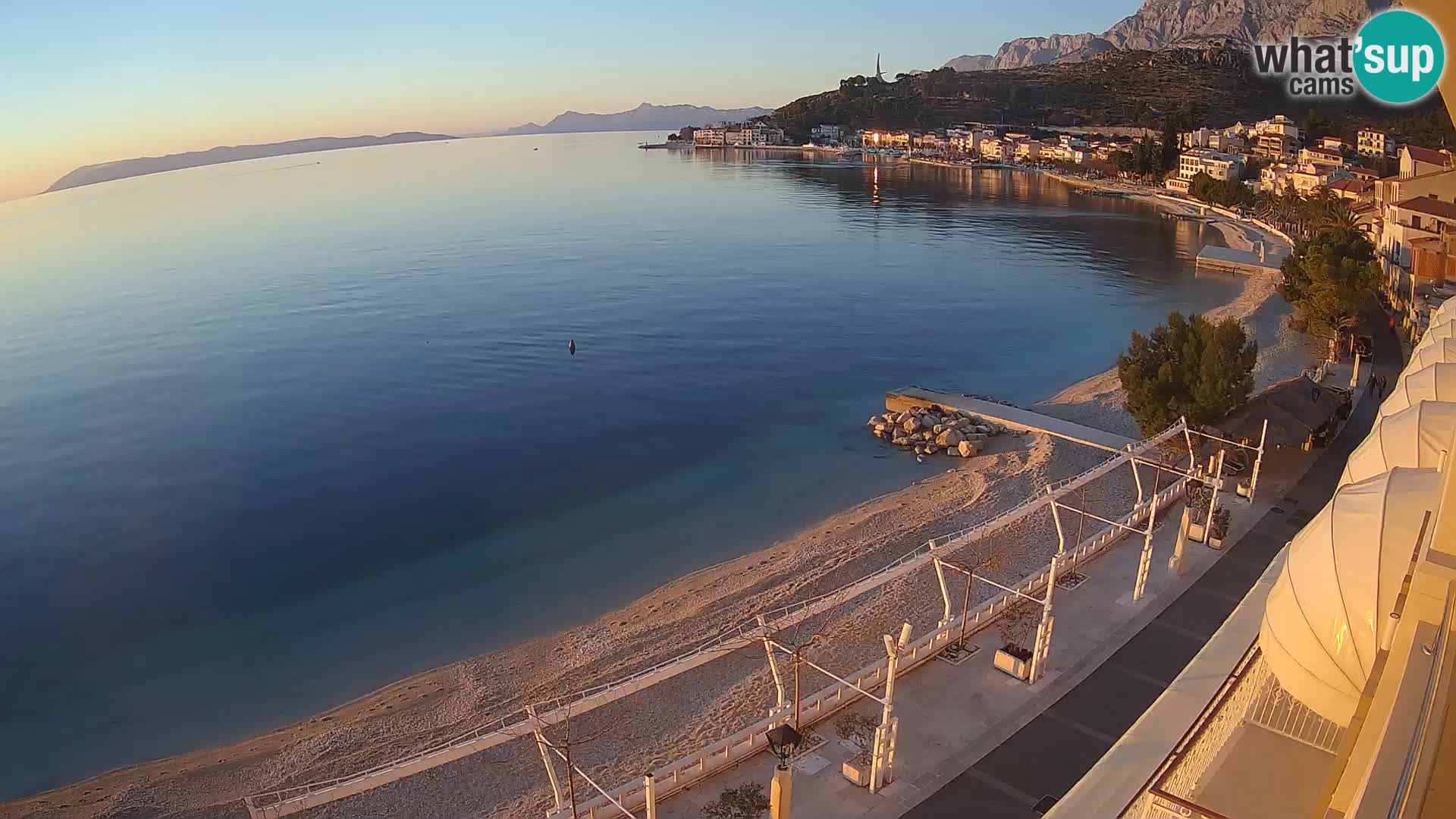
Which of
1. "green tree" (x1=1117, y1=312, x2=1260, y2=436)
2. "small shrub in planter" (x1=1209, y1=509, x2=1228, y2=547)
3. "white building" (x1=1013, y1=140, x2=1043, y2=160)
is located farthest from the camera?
"white building" (x1=1013, y1=140, x2=1043, y2=160)

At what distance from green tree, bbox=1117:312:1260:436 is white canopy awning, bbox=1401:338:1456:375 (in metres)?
6.89

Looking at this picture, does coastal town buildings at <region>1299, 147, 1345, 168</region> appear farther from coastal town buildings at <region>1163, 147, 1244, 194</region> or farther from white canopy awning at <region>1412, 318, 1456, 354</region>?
white canopy awning at <region>1412, 318, 1456, 354</region>

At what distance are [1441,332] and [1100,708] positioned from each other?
15.6 m

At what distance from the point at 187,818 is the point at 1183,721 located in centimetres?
2048

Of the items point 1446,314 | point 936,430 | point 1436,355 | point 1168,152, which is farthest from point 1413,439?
point 1168,152

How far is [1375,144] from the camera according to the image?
10869 centimetres

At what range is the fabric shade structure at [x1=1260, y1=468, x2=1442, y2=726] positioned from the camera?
10086 mm

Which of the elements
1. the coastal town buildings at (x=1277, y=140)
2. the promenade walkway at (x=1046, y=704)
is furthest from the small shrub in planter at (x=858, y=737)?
the coastal town buildings at (x=1277, y=140)

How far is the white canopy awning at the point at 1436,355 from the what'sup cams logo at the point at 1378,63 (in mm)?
6079

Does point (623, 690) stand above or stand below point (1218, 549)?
above

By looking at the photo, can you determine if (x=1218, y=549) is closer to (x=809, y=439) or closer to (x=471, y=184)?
(x=809, y=439)

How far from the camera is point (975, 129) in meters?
196

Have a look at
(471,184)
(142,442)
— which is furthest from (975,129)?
(142,442)

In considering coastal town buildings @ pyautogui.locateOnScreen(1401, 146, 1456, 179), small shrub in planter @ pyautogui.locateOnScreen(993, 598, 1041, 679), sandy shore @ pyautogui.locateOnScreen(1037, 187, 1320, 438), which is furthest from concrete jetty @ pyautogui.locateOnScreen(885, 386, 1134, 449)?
coastal town buildings @ pyautogui.locateOnScreen(1401, 146, 1456, 179)
